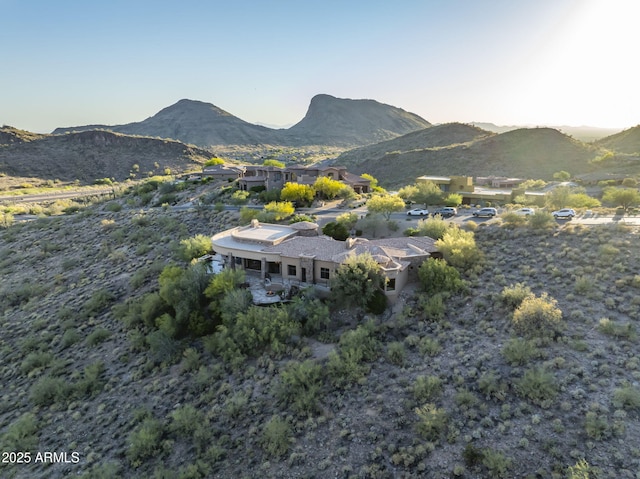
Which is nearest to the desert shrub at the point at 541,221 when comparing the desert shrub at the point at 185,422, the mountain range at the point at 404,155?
the desert shrub at the point at 185,422

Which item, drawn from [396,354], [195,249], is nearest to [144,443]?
[396,354]

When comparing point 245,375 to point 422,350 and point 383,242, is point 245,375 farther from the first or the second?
point 383,242

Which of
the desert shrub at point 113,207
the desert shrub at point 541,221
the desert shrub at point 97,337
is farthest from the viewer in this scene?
the desert shrub at point 113,207

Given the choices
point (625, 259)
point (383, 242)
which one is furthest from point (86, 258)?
point (625, 259)

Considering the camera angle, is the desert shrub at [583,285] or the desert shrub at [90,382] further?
the desert shrub at [583,285]

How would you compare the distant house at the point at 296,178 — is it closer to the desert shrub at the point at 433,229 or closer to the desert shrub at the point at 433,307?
the desert shrub at the point at 433,229

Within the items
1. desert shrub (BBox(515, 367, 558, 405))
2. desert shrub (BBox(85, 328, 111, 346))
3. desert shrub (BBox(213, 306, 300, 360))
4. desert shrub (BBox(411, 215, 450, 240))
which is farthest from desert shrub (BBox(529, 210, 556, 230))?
desert shrub (BBox(85, 328, 111, 346))
